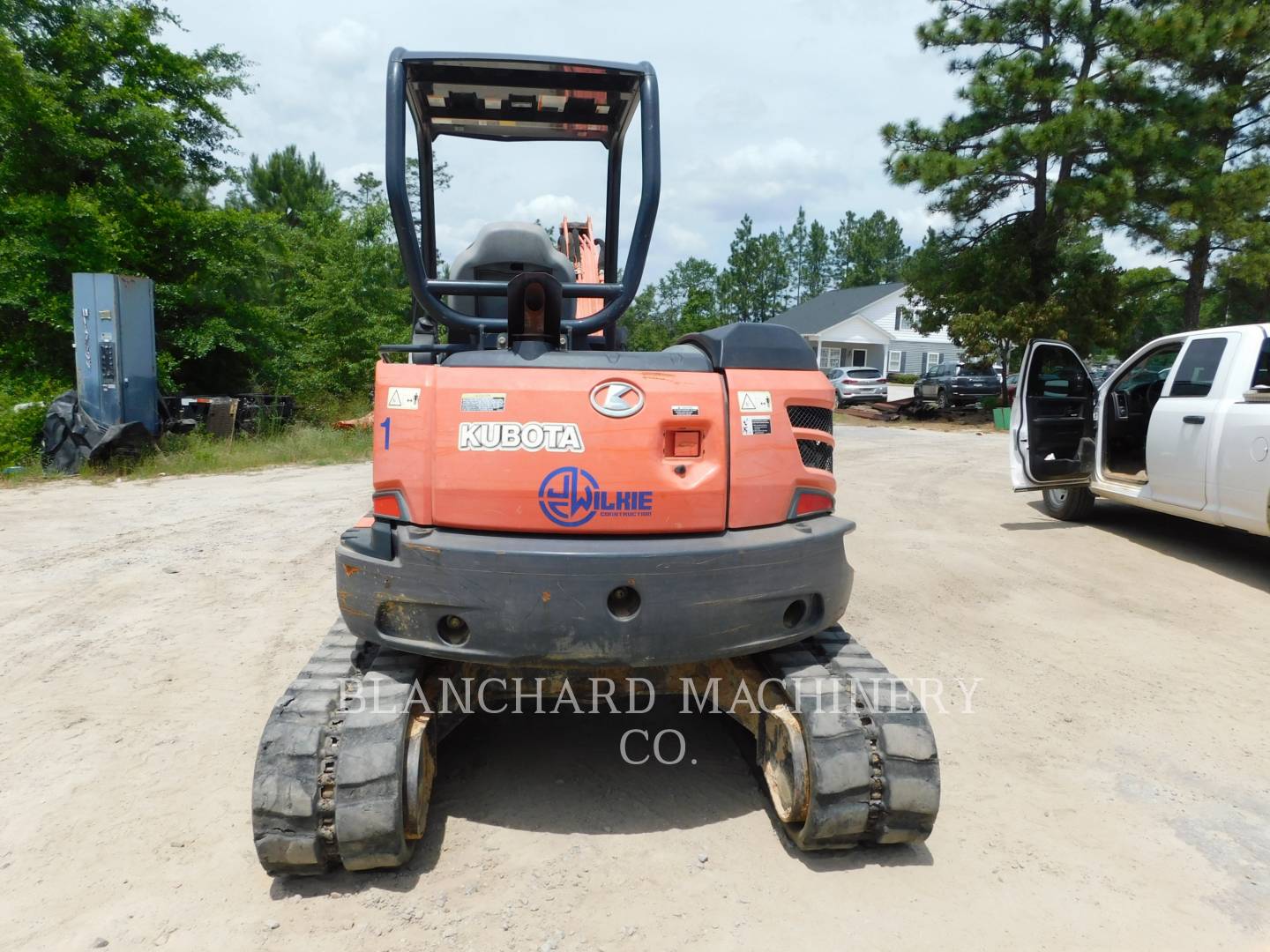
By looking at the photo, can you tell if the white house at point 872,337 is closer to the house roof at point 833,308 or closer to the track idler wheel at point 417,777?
the house roof at point 833,308

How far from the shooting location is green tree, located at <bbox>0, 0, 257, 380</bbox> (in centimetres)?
1352

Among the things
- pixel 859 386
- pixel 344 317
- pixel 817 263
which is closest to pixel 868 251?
pixel 817 263

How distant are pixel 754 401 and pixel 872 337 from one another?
5094 centimetres

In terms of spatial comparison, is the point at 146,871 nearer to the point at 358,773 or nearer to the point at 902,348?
the point at 358,773

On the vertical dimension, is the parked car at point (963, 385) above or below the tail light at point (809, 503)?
above

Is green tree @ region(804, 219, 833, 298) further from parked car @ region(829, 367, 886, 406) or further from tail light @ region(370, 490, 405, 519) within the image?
tail light @ region(370, 490, 405, 519)

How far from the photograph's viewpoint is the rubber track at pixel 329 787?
271 centimetres

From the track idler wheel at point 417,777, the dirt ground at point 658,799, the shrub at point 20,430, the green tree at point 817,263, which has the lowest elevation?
the dirt ground at point 658,799

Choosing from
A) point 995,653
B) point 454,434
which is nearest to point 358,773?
point 454,434

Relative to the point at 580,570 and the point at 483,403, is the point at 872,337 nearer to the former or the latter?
the point at 483,403

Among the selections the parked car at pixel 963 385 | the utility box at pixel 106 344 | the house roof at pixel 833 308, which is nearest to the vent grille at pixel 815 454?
the utility box at pixel 106 344

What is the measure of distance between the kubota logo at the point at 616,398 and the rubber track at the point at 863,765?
3.80 feet

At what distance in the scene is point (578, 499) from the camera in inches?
111

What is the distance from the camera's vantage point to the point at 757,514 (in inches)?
120
